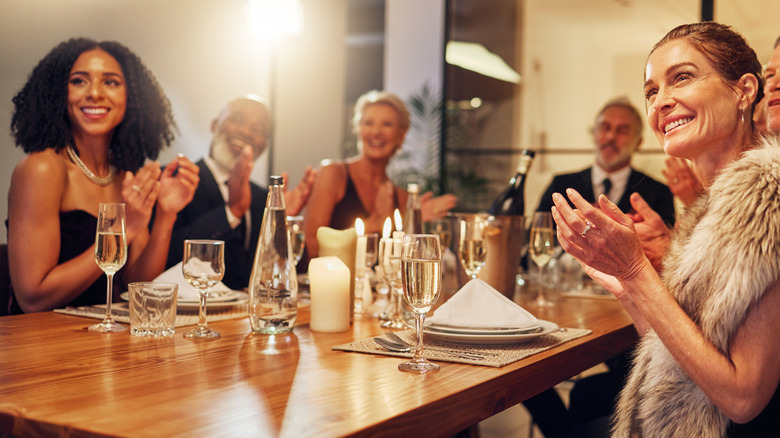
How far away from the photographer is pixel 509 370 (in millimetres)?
1111

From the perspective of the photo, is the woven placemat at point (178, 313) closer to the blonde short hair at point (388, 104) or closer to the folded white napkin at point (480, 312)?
the folded white napkin at point (480, 312)

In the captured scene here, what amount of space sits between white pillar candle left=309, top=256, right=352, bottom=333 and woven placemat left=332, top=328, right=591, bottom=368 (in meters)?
0.11

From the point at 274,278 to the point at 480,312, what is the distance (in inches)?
15.8

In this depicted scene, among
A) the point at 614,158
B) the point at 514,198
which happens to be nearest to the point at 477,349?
the point at 514,198

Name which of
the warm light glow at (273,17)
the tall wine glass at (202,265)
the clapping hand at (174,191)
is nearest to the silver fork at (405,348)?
the tall wine glass at (202,265)

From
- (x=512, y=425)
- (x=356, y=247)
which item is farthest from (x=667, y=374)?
(x=512, y=425)

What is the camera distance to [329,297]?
1425mm

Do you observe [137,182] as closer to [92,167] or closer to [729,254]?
[92,167]

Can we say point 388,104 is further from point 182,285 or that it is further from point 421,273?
point 421,273

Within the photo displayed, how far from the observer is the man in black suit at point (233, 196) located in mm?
2916

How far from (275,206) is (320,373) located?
1.59 ft

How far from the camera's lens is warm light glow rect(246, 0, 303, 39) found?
13.1 ft

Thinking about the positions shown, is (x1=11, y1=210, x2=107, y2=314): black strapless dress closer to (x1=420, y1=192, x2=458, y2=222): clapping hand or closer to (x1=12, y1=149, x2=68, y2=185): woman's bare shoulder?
(x1=12, y1=149, x2=68, y2=185): woman's bare shoulder

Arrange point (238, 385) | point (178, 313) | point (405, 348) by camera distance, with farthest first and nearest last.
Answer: point (178, 313), point (405, 348), point (238, 385)
